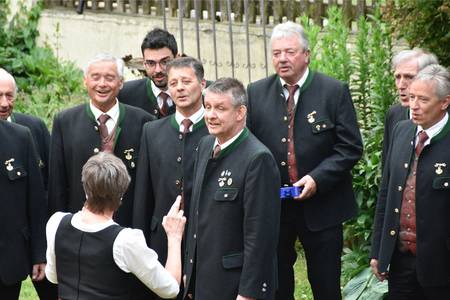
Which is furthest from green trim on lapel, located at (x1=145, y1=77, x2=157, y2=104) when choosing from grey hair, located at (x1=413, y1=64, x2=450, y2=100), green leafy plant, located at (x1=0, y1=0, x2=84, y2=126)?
green leafy plant, located at (x1=0, y1=0, x2=84, y2=126)

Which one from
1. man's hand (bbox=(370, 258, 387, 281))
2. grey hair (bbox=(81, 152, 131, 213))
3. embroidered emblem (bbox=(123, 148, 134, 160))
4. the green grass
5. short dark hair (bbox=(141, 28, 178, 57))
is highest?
short dark hair (bbox=(141, 28, 178, 57))

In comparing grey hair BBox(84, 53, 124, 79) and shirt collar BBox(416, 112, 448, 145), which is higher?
grey hair BBox(84, 53, 124, 79)

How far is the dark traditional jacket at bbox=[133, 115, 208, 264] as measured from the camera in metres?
7.70

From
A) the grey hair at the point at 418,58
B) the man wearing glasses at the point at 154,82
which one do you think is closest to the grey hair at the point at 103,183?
the man wearing glasses at the point at 154,82

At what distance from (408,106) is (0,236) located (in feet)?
8.61

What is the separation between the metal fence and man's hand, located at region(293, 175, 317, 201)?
13.4 feet

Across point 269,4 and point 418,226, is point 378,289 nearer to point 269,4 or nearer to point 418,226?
point 418,226

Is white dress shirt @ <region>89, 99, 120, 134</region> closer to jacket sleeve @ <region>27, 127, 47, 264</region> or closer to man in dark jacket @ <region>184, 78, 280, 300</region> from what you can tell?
jacket sleeve @ <region>27, 127, 47, 264</region>

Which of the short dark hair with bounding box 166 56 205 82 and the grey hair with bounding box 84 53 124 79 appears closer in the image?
the short dark hair with bounding box 166 56 205 82

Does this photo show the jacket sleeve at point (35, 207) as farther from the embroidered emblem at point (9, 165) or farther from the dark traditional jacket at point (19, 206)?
the embroidered emblem at point (9, 165)

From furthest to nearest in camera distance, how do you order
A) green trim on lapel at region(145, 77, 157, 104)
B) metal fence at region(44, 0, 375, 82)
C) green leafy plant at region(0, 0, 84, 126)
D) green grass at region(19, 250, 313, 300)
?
green leafy plant at region(0, 0, 84, 126) < metal fence at region(44, 0, 375, 82) < green grass at region(19, 250, 313, 300) < green trim on lapel at region(145, 77, 157, 104)

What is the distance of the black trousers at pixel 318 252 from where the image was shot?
8.06 m

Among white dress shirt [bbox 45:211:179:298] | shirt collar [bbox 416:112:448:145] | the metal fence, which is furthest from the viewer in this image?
the metal fence

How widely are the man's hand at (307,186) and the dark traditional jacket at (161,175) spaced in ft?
2.21
